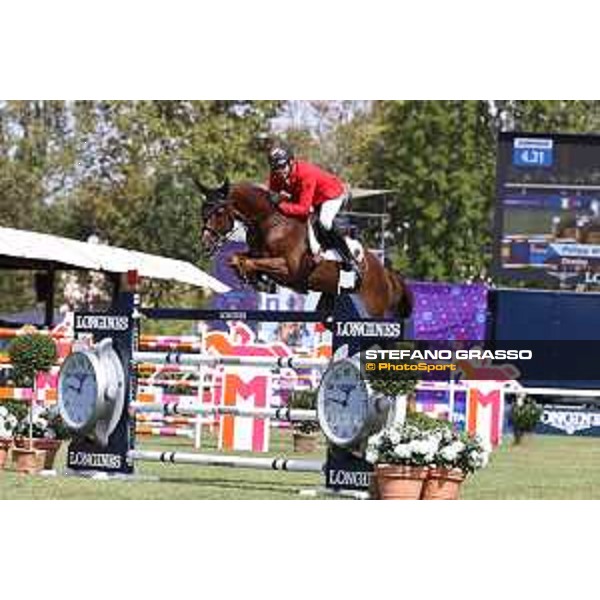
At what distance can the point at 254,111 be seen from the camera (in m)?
24.3

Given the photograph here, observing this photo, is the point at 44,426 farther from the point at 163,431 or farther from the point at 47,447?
the point at 163,431

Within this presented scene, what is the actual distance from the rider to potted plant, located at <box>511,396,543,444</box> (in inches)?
207

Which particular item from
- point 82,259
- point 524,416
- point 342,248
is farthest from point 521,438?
point 342,248

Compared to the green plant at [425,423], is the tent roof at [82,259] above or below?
above

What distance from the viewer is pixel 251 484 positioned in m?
10.4

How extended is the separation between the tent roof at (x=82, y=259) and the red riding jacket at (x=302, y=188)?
323 centimetres

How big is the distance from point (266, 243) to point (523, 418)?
556 cm

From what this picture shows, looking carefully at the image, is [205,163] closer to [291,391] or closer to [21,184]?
[21,184]

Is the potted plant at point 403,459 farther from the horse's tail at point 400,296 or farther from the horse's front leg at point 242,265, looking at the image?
the horse's tail at point 400,296

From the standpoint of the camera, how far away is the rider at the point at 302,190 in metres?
11.8

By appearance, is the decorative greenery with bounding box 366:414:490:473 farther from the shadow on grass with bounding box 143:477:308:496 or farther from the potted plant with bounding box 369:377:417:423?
the shadow on grass with bounding box 143:477:308:496

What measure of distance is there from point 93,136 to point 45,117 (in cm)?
128

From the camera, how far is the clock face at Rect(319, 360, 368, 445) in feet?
31.6

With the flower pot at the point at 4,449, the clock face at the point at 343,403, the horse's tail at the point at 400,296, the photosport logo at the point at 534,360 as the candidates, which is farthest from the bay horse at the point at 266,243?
the photosport logo at the point at 534,360
